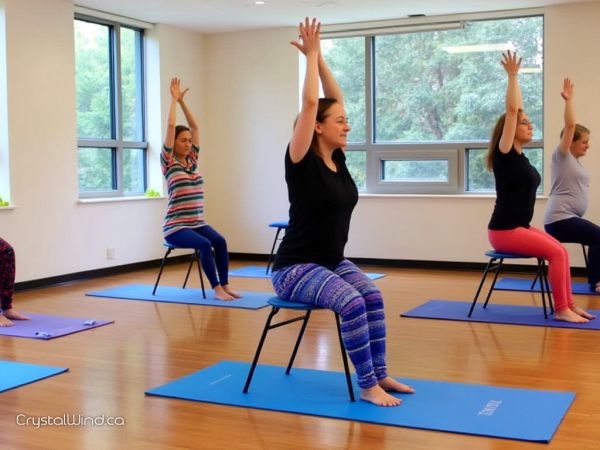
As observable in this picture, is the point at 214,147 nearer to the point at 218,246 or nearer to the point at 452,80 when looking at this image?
the point at 452,80

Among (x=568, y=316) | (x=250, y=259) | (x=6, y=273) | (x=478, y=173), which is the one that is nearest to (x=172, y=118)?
(x=6, y=273)

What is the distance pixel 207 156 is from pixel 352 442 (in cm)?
610

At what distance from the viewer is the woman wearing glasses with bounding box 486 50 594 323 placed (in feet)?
15.3

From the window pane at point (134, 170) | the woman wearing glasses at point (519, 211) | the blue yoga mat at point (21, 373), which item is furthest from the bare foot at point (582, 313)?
the window pane at point (134, 170)

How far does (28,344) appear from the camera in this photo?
14.0 feet

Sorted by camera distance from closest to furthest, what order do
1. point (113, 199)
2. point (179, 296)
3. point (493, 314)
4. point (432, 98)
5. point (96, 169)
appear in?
1. point (493, 314)
2. point (179, 296)
3. point (113, 199)
4. point (96, 169)
5. point (432, 98)

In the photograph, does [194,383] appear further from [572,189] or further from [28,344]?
[572,189]

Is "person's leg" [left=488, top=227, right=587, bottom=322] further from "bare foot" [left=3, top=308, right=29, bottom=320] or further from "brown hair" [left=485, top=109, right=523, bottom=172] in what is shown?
"bare foot" [left=3, top=308, right=29, bottom=320]

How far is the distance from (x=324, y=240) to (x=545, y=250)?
2071 millimetres

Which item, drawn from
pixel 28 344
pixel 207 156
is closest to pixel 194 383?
pixel 28 344

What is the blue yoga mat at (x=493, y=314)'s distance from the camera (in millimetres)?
4711

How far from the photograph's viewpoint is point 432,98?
770 centimetres

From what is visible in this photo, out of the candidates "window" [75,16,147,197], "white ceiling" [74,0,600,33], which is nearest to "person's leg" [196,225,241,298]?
"window" [75,16,147,197]

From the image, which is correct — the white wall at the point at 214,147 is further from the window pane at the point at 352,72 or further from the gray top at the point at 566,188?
the gray top at the point at 566,188
